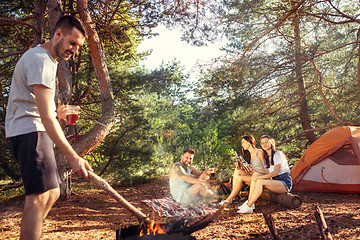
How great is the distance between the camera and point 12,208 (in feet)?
16.1

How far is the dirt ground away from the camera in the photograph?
318cm

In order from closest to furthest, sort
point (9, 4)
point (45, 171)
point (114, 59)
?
point (45, 171) < point (9, 4) < point (114, 59)

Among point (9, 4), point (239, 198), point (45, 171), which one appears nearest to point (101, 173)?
point (239, 198)

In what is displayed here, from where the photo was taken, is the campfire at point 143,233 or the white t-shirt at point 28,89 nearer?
the white t-shirt at point 28,89

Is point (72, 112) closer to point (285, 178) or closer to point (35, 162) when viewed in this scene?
point (35, 162)

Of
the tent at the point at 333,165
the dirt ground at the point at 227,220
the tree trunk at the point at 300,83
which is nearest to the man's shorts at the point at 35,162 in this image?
the dirt ground at the point at 227,220

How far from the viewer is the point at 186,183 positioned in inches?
195

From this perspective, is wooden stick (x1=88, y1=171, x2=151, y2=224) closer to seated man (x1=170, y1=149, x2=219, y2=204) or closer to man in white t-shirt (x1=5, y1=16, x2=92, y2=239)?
man in white t-shirt (x1=5, y1=16, x2=92, y2=239)

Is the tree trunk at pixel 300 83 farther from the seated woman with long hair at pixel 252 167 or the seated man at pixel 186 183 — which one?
the seated man at pixel 186 183

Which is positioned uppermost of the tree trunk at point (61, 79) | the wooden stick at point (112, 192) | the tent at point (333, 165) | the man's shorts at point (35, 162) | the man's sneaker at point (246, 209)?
the tree trunk at point (61, 79)

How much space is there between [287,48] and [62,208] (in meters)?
7.16

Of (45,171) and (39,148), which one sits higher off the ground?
(39,148)

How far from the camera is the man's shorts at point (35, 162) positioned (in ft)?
5.15

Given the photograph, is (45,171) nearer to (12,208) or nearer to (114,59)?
(12,208)
